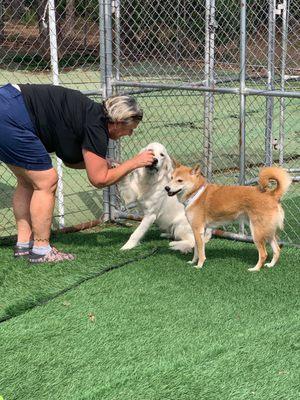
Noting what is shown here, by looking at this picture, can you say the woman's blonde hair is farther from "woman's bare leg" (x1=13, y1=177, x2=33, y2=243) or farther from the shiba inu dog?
"woman's bare leg" (x1=13, y1=177, x2=33, y2=243)

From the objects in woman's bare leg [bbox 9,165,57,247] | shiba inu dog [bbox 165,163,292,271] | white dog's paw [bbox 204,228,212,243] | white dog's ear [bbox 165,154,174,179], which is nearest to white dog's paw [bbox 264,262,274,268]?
shiba inu dog [bbox 165,163,292,271]

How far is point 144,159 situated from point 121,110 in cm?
47

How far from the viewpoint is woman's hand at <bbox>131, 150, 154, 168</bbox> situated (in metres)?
4.27

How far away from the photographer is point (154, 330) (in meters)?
3.22

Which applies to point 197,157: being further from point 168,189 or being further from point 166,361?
point 166,361

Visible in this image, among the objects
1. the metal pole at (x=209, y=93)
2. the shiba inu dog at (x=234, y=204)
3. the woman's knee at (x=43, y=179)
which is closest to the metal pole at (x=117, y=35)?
the metal pole at (x=209, y=93)

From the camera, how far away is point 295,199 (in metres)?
6.11

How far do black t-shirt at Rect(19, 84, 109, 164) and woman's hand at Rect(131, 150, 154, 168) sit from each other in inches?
11.8

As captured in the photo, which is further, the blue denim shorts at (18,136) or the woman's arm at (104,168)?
the woman's arm at (104,168)

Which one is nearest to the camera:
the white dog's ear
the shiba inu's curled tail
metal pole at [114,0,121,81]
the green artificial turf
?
the green artificial turf

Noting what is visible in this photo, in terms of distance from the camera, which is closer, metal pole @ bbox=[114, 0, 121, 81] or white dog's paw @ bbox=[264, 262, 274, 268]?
white dog's paw @ bbox=[264, 262, 274, 268]

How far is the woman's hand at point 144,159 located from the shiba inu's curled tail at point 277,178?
898 mm

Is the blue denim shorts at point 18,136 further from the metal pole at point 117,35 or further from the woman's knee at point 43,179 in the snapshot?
the metal pole at point 117,35

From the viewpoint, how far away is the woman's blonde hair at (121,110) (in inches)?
158
